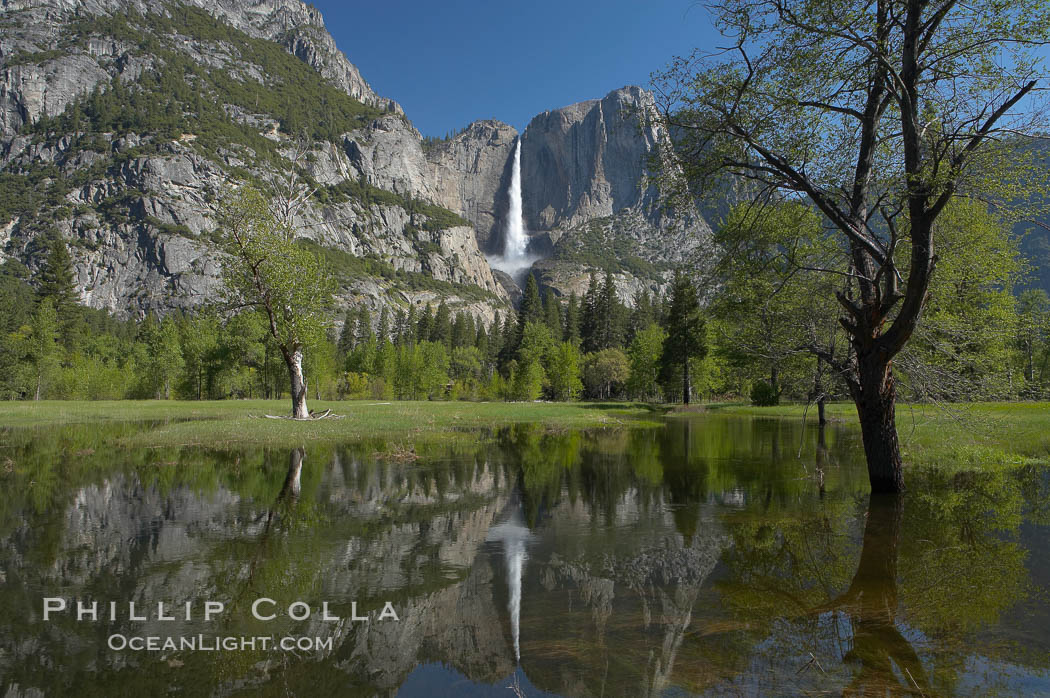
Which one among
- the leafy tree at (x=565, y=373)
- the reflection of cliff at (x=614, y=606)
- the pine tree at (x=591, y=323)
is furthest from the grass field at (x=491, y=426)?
the pine tree at (x=591, y=323)

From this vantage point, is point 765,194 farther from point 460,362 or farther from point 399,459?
point 460,362

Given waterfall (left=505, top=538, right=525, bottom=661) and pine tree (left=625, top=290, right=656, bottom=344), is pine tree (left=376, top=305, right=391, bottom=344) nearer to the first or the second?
pine tree (left=625, top=290, right=656, bottom=344)

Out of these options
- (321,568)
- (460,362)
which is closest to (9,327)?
(460,362)

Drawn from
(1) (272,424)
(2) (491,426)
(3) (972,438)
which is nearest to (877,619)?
(3) (972,438)

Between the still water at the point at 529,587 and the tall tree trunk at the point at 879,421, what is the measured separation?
0.58 meters

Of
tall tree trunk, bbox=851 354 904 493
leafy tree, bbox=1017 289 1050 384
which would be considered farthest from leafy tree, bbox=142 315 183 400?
leafy tree, bbox=1017 289 1050 384

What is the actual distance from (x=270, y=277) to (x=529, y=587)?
29.4m

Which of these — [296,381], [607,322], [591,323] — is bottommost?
[296,381]

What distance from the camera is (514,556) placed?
850cm

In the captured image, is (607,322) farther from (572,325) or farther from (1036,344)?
(1036,344)

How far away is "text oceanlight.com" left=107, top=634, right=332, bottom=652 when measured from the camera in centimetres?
538

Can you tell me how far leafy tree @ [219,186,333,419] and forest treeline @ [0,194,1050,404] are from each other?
11.4ft

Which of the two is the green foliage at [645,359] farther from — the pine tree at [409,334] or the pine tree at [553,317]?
the pine tree at [409,334]

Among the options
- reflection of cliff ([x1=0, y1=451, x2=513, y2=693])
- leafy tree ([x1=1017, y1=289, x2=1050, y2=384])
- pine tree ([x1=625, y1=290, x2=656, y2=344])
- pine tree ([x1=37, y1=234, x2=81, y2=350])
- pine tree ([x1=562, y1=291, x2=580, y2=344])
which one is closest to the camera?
reflection of cliff ([x1=0, y1=451, x2=513, y2=693])
